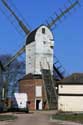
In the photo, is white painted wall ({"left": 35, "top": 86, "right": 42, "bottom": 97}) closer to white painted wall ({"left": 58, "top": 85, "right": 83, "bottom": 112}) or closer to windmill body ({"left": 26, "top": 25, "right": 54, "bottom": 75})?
windmill body ({"left": 26, "top": 25, "right": 54, "bottom": 75})

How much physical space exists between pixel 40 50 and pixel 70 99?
56.6ft

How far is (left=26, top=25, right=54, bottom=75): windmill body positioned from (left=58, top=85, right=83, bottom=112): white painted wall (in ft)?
43.8

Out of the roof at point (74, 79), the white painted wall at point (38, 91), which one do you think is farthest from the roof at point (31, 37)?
the roof at point (74, 79)

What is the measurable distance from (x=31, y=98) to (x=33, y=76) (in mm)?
5529

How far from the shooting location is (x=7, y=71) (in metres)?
140

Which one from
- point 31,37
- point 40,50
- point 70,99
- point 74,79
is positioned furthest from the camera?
point 31,37

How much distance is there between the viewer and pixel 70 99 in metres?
110

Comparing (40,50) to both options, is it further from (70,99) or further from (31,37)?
(70,99)

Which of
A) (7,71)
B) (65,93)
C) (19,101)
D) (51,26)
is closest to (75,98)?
(65,93)

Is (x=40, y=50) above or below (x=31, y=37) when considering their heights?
below

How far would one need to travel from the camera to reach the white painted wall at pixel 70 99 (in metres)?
109

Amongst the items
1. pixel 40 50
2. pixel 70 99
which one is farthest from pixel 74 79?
pixel 40 50

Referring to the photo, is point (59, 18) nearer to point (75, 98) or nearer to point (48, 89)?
point (48, 89)

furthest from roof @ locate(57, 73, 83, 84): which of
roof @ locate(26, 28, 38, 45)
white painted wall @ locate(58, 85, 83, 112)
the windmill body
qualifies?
roof @ locate(26, 28, 38, 45)
